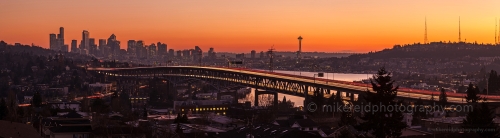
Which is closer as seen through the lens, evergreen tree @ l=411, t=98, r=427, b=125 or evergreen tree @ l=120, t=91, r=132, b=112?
evergreen tree @ l=411, t=98, r=427, b=125

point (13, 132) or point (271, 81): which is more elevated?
point (271, 81)

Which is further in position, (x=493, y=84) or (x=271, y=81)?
(x=271, y=81)

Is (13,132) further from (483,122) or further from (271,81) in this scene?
(271,81)

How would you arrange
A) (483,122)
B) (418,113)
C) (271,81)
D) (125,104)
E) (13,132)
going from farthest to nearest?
(271,81) < (125,104) < (418,113) < (483,122) < (13,132)

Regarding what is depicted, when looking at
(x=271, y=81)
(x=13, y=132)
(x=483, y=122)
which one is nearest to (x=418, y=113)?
(x=483, y=122)

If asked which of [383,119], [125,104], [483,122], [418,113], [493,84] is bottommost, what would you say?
[125,104]

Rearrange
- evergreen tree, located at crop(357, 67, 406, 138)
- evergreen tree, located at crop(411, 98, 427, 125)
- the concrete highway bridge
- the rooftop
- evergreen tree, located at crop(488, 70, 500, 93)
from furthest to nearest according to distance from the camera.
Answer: evergreen tree, located at crop(488, 70, 500, 93)
the concrete highway bridge
evergreen tree, located at crop(411, 98, 427, 125)
evergreen tree, located at crop(357, 67, 406, 138)
the rooftop

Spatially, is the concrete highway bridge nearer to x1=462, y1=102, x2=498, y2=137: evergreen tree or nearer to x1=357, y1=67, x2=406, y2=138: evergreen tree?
x1=462, y1=102, x2=498, y2=137: evergreen tree

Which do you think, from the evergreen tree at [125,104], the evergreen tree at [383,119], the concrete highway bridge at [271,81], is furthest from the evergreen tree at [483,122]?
the evergreen tree at [125,104]

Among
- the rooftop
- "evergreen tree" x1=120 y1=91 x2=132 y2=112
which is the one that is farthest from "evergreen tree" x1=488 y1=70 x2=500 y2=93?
the rooftop
